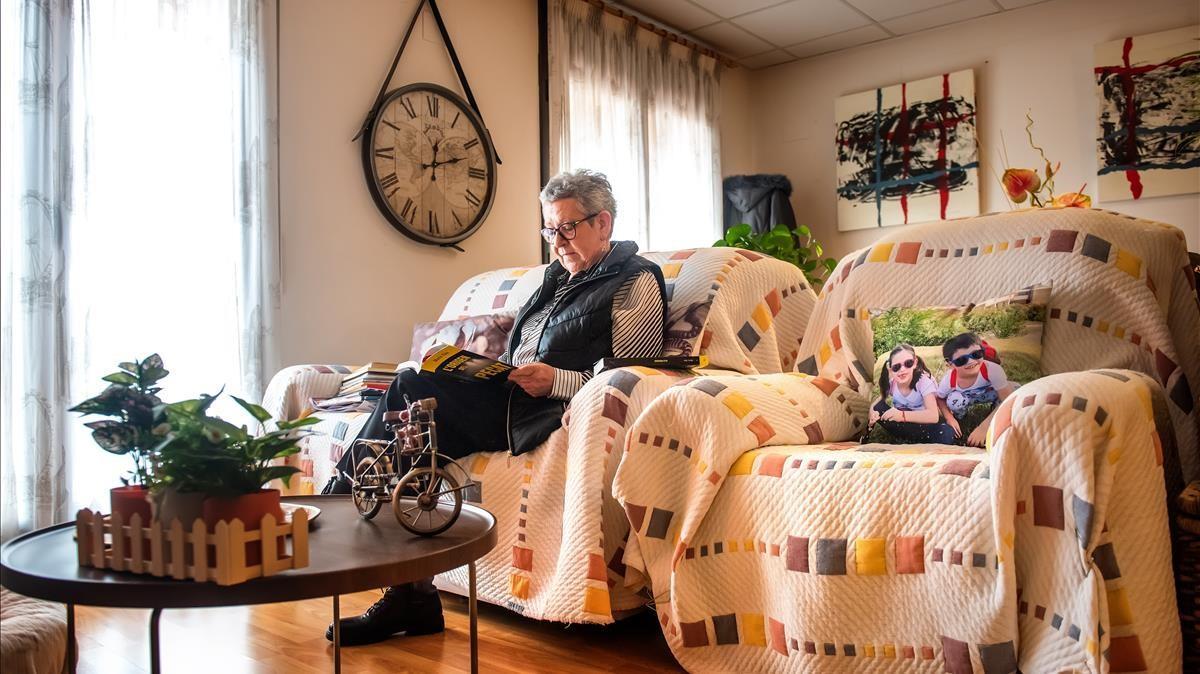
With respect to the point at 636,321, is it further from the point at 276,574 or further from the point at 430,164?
the point at 430,164

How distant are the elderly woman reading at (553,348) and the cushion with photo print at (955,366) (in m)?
0.59

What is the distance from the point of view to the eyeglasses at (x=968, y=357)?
6.21ft

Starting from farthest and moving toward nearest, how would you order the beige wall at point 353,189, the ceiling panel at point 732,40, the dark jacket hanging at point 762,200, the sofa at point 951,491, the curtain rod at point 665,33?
1. the dark jacket hanging at point 762,200
2. the ceiling panel at point 732,40
3. the curtain rod at point 665,33
4. the beige wall at point 353,189
5. the sofa at point 951,491

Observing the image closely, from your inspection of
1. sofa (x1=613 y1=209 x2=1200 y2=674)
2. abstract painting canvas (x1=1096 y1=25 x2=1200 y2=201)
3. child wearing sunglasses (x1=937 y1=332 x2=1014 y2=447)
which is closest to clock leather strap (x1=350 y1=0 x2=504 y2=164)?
sofa (x1=613 y1=209 x2=1200 y2=674)

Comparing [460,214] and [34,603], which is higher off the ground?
[460,214]

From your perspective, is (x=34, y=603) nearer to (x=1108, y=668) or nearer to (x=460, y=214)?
(x=1108, y=668)

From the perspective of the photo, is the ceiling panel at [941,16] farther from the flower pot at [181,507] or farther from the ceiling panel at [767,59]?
the flower pot at [181,507]

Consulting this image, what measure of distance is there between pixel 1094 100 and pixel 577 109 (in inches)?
103

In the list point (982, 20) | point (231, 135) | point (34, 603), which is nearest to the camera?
point (34, 603)

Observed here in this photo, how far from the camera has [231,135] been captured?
3.06 metres

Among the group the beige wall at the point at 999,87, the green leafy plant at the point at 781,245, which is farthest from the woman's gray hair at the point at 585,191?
the beige wall at the point at 999,87

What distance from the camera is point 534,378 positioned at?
206 centimetres

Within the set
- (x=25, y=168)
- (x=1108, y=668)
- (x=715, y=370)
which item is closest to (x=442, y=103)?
(x=25, y=168)

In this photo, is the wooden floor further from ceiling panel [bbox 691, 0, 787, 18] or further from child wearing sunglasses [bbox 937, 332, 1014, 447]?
ceiling panel [bbox 691, 0, 787, 18]
